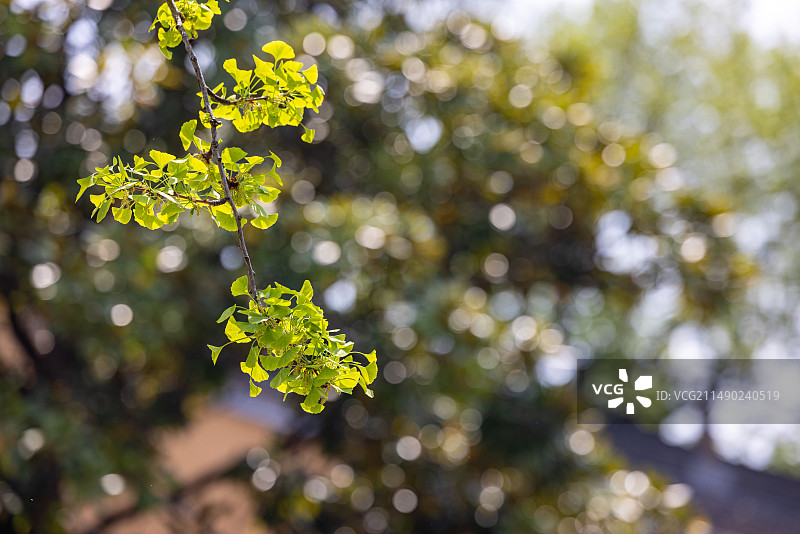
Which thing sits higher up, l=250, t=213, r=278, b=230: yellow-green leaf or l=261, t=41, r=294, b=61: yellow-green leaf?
l=261, t=41, r=294, b=61: yellow-green leaf

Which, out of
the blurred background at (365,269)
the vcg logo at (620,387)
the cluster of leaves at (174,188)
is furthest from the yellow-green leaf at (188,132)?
the vcg logo at (620,387)

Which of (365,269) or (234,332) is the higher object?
(234,332)

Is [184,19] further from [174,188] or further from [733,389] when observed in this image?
[733,389]

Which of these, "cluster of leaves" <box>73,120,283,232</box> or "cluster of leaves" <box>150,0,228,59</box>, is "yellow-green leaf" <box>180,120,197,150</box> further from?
"cluster of leaves" <box>150,0,228,59</box>

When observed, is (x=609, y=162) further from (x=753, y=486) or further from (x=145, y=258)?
(x=753, y=486)

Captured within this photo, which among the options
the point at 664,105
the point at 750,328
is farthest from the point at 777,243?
the point at 664,105

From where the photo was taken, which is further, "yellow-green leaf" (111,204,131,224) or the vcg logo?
the vcg logo

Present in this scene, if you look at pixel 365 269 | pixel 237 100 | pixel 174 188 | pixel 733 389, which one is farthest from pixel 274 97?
pixel 733 389

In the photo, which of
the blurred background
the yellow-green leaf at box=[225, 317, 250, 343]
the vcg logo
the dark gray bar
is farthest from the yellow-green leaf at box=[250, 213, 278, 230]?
the dark gray bar
